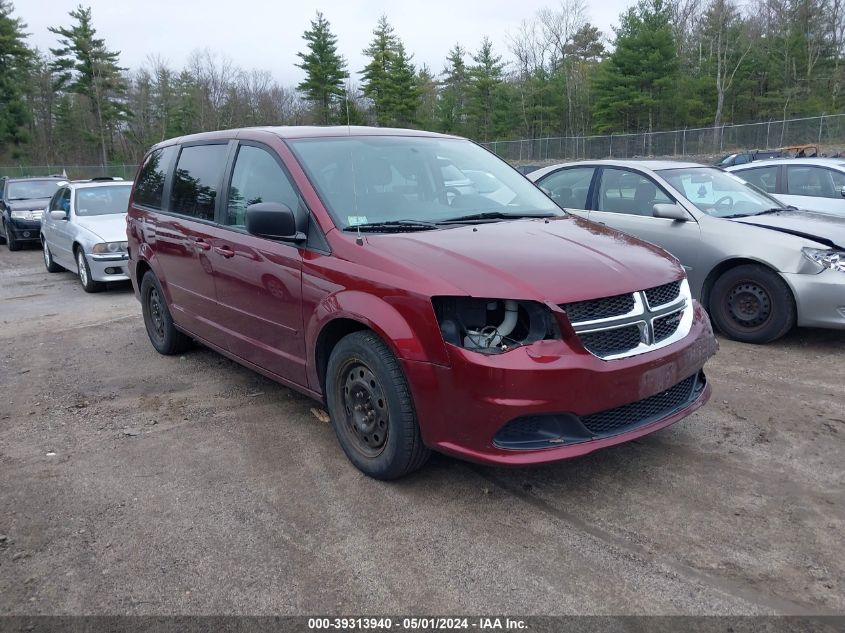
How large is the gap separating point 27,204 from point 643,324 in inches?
662

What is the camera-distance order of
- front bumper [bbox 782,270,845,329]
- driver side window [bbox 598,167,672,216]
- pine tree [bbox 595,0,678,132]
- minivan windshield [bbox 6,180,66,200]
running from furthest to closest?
pine tree [bbox 595,0,678,132] → minivan windshield [bbox 6,180,66,200] → driver side window [bbox 598,167,672,216] → front bumper [bbox 782,270,845,329]

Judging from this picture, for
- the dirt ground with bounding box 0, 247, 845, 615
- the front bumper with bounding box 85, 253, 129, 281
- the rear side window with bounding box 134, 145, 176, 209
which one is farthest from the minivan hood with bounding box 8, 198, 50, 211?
the dirt ground with bounding box 0, 247, 845, 615

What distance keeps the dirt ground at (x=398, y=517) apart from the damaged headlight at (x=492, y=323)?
0.87 metres

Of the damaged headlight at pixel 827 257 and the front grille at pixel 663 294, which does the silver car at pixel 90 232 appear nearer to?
the front grille at pixel 663 294

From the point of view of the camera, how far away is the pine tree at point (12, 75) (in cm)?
4572

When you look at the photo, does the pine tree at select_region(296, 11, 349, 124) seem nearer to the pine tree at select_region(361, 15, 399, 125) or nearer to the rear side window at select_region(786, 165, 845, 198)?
the pine tree at select_region(361, 15, 399, 125)

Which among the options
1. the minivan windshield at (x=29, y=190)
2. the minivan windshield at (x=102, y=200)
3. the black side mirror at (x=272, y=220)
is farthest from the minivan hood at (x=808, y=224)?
the minivan windshield at (x=29, y=190)

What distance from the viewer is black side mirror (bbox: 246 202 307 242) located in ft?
12.0

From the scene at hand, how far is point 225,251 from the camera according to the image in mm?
4512

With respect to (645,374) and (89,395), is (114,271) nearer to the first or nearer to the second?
(89,395)

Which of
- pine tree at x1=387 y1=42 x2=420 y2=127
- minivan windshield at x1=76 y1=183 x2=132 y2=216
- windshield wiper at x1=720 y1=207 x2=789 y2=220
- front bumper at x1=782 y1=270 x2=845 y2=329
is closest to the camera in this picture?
front bumper at x1=782 y1=270 x2=845 y2=329

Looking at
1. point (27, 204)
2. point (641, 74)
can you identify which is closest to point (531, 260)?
point (27, 204)

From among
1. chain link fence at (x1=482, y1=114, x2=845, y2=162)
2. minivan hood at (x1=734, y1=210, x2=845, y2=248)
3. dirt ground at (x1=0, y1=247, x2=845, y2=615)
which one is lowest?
dirt ground at (x1=0, y1=247, x2=845, y2=615)

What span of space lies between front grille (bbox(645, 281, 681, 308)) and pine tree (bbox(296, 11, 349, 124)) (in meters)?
48.5
